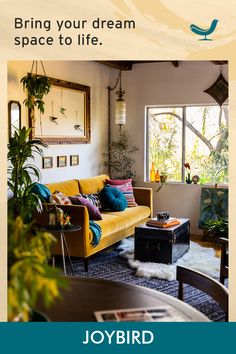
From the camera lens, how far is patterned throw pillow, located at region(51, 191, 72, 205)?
482 centimetres

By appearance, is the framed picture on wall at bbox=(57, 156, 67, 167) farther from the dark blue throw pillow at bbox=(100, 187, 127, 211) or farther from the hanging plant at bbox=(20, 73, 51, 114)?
the hanging plant at bbox=(20, 73, 51, 114)

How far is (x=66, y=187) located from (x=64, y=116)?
98 centimetres

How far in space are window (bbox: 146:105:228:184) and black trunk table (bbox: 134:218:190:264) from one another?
5.97 ft

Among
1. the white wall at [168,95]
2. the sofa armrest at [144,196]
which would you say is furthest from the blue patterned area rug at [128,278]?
the white wall at [168,95]

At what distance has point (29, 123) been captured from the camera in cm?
516

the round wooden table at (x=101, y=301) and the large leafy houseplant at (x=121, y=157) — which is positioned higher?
the large leafy houseplant at (x=121, y=157)

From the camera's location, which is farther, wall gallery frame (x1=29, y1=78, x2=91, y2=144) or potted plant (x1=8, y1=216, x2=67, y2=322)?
wall gallery frame (x1=29, y1=78, x2=91, y2=144)

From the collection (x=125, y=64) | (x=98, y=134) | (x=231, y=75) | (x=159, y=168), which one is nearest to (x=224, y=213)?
(x=159, y=168)

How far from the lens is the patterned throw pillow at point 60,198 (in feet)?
15.8

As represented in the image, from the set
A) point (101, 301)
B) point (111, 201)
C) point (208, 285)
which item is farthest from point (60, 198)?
point (101, 301)

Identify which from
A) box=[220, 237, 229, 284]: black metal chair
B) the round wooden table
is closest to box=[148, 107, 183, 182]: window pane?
box=[220, 237, 229, 284]: black metal chair

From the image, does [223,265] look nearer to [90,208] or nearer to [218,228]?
[90,208]

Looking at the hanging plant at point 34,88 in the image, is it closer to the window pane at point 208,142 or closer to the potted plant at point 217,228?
the window pane at point 208,142
